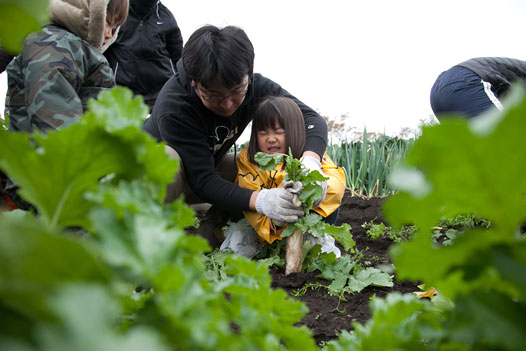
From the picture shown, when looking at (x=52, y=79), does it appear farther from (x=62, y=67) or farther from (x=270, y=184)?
(x=270, y=184)

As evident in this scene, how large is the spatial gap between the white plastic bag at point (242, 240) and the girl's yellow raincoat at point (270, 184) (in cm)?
6

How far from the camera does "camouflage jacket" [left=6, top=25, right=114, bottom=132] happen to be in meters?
1.82

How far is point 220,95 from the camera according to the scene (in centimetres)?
225

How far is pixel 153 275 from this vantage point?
0.99ft

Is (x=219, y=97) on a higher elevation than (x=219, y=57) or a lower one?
lower

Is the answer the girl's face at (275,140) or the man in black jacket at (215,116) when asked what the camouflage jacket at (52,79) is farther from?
the girl's face at (275,140)

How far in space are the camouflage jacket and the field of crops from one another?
1.56 meters

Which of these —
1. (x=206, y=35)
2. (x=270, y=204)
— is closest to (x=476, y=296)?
(x=270, y=204)

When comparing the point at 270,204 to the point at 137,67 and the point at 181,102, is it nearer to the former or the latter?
the point at 181,102

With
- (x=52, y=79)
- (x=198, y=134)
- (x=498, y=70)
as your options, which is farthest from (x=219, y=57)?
(x=498, y=70)

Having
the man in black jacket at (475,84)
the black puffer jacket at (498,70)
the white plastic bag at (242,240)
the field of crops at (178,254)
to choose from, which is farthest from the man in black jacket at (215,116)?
the field of crops at (178,254)

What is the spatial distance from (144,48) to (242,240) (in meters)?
1.78

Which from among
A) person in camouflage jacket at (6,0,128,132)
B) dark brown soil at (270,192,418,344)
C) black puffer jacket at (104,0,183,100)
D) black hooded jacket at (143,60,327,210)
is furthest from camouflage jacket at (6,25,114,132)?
dark brown soil at (270,192,418,344)

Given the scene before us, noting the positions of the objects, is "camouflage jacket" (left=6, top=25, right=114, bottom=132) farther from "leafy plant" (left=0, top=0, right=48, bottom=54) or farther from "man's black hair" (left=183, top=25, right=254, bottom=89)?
"leafy plant" (left=0, top=0, right=48, bottom=54)
